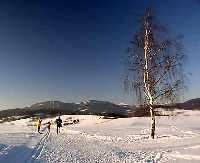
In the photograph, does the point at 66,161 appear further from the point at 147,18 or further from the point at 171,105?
the point at 147,18

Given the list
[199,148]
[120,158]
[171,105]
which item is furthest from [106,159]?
[171,105]

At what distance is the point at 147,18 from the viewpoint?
1209 inches

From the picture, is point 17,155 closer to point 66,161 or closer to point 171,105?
point 66,161

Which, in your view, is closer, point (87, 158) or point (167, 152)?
point (87, 158)

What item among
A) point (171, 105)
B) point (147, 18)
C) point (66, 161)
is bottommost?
point (66, 161)

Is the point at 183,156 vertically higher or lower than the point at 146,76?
lower

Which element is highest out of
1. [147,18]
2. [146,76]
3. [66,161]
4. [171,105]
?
[147,18]

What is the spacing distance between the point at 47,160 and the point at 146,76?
541 inches

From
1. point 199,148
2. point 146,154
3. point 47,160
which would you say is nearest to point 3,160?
point 47,160

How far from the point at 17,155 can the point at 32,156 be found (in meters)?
0.83

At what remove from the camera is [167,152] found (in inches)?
805

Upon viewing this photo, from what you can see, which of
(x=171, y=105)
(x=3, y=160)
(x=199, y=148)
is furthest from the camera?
(x=171, y=105)

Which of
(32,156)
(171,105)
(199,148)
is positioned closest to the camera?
(32,156)

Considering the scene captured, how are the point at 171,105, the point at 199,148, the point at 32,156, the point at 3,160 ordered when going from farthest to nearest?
the point at 171,105
the point at 199,148
the point at 32,156
the point at 3,160
